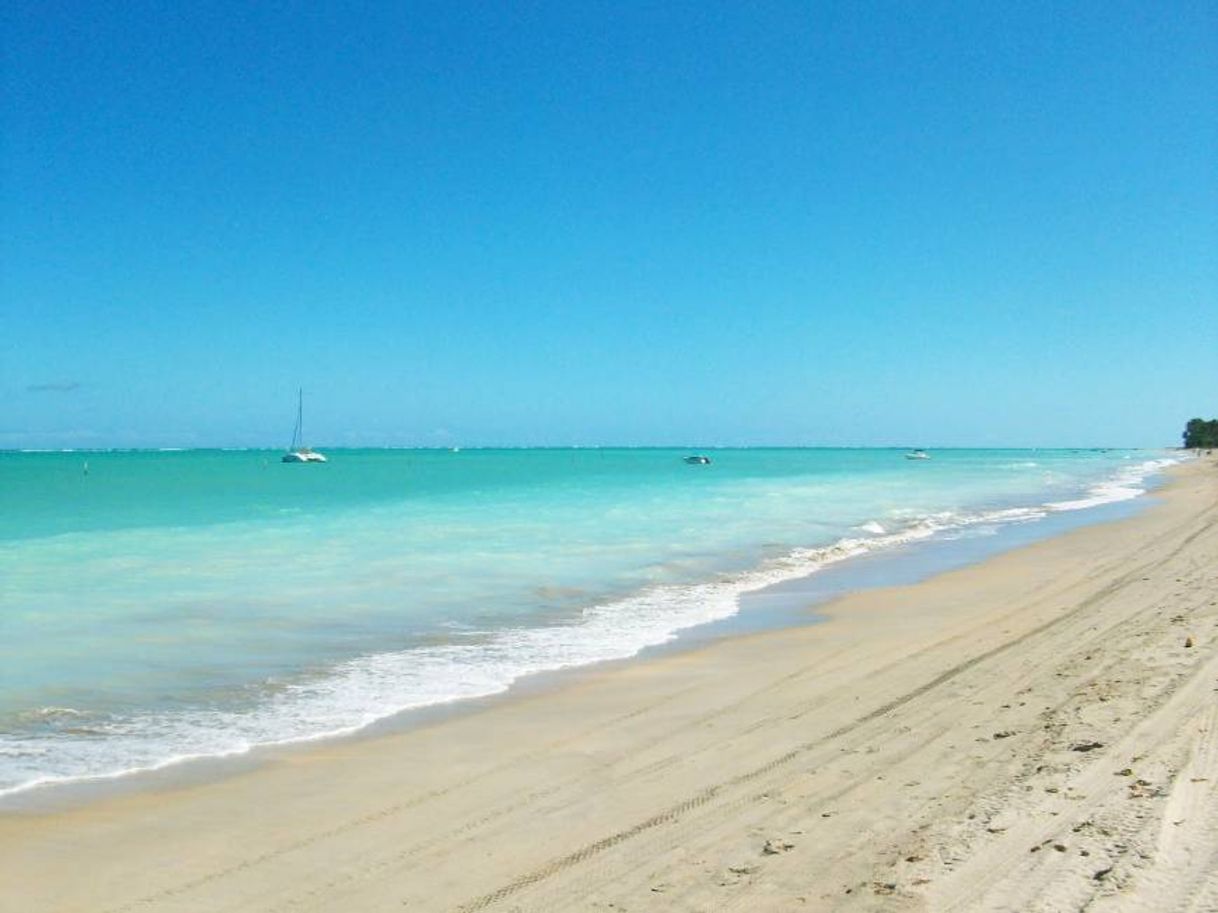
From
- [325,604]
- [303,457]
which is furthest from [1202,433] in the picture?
[325,604]

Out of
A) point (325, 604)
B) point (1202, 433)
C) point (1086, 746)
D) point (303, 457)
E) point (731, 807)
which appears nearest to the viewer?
point (731, 807)

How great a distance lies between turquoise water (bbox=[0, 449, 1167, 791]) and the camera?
8578 millimetres

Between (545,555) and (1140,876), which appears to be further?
(545,555)

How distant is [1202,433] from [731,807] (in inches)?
7111

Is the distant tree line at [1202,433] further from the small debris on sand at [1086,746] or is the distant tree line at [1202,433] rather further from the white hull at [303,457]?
the small debris on sand at [1086,746]

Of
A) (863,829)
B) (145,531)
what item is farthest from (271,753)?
(145,531)

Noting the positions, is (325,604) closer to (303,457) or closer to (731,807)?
(731,807)

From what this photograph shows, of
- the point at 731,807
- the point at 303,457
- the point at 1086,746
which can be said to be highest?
the point at 1086,746

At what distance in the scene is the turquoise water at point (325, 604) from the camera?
858 cm

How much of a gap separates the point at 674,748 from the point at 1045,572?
12.3m

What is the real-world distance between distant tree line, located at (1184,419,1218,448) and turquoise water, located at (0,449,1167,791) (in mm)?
141523

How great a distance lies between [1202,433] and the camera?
159m

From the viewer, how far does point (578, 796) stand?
19.9 feet

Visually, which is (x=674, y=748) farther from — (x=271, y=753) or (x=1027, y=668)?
(x=1027, y=668)
